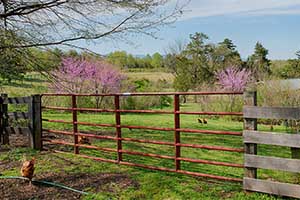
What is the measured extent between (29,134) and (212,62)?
1897 centimetres

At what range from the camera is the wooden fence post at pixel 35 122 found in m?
6.67

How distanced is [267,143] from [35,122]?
4302mm

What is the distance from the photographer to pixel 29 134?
685 cm

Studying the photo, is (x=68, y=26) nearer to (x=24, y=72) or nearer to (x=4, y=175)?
(x=24, y=72)

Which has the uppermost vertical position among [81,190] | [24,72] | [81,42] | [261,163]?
[81,42]

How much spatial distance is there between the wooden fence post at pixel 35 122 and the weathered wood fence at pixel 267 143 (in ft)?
12.8

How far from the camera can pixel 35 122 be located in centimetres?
675

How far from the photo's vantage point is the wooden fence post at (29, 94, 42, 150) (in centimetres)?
667

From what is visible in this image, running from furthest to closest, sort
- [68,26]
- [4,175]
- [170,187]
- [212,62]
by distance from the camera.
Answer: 1. [212,62]
2. [68,26]
3. [4,175]
4. [170,187]

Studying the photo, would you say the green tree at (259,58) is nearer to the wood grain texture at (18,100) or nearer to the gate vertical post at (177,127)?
the wood grain texture at (18,100)

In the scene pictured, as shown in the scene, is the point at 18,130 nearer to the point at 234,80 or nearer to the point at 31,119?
the point at 31,119

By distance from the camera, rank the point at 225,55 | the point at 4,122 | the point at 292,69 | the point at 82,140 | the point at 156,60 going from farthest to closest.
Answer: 1. the point at 156,60
2. the point at 225,55
3. the point at 292,69
4. the point at 4,122
5. the point at 82,140


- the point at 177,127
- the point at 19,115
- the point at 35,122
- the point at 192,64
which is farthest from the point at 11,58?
the point at 192,64

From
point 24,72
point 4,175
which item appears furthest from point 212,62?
point 4,175
